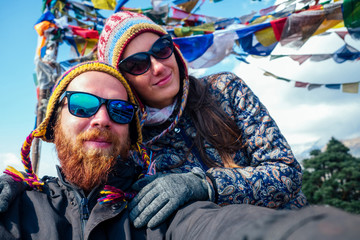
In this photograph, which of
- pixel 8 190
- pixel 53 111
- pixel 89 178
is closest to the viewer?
pixel 8 190

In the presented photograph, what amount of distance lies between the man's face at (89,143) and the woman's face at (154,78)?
50cm

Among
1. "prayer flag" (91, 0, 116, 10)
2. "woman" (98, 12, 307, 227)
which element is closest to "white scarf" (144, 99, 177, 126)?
"woman" (98, 12, 307, 227)

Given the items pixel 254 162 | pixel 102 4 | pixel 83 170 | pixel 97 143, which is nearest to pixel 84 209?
pixel 83 170

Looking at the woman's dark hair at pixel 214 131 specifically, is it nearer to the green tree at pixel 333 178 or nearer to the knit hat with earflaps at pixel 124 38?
the knit hat with earflaps at pixel 124 38

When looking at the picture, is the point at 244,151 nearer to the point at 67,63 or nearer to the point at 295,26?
the point at 295,26

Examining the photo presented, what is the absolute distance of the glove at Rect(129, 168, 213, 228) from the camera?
1266 mm

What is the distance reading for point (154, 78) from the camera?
210 centimetres

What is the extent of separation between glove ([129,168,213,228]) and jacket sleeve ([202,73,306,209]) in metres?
0.24

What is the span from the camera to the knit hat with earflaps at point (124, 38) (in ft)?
7.02

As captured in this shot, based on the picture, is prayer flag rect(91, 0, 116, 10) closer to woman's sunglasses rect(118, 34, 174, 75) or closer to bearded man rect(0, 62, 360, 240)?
woman's sunglasses rect(118, 34, 174, 75)

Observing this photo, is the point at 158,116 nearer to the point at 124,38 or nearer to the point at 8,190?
the point at 124,38

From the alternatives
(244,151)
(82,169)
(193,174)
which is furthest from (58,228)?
(244,151)

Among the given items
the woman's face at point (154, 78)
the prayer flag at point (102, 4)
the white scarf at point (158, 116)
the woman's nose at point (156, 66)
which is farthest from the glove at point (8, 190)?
the prayer flag at point (102, 4)

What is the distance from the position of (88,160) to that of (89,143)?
0.10 meters
